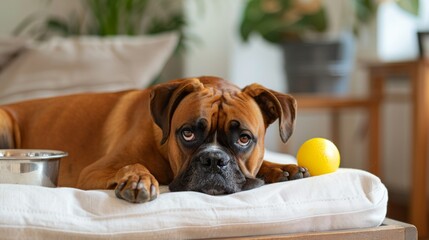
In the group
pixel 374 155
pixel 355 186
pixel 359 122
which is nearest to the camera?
pixel 355 186

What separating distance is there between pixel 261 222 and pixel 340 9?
3514 millimetres

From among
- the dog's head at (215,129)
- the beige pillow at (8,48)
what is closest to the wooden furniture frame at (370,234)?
the dog's head at (215,129)

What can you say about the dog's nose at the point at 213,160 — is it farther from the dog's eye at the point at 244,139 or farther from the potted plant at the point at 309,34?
the potted plant at the point at 309,34

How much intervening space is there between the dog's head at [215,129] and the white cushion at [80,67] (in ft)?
4.49

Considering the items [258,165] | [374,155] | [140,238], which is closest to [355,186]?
[258,165]

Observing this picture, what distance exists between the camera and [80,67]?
11.3ft

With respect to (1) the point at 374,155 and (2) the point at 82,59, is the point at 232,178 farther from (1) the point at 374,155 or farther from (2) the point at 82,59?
(1) the point at 374,155

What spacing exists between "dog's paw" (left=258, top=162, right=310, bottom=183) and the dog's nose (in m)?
0.21

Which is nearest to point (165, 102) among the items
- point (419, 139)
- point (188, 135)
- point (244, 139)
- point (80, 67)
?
point (188, 135)

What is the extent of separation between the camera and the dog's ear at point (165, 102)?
6.75 ft

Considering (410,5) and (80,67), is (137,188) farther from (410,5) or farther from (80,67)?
(410,5)

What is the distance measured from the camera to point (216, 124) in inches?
Answer: 78.9

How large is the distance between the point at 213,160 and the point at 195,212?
211mm

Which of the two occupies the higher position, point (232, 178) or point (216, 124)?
point (216, 124)
